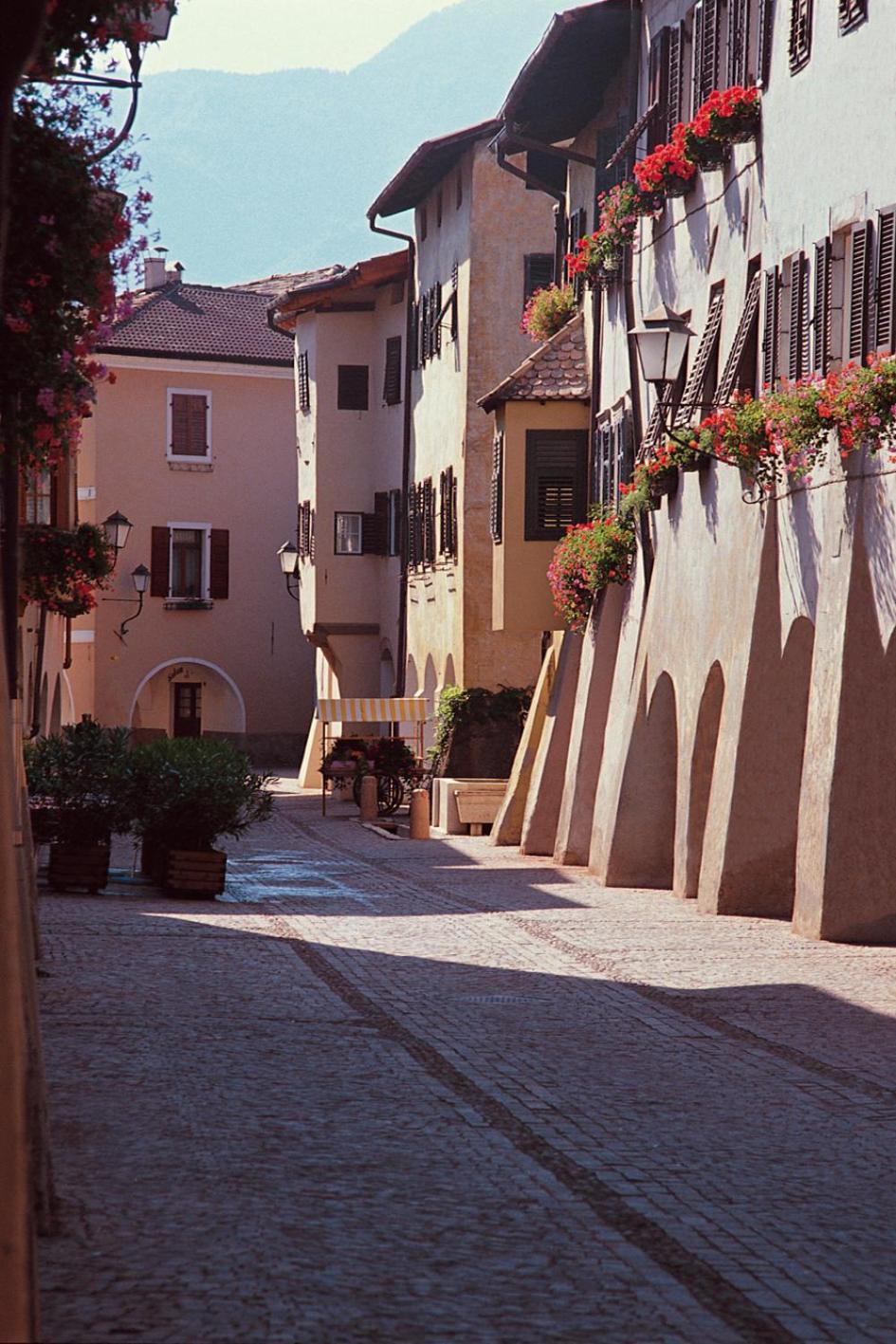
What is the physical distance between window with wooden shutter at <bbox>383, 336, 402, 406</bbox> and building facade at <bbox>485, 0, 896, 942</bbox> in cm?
1740

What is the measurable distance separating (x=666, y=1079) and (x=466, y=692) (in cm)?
2405

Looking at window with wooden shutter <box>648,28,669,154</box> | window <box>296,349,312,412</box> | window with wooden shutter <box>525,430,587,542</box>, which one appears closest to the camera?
window with wooden shutter <box>648,28,669,154</box>

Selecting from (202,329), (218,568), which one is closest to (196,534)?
(218,568)

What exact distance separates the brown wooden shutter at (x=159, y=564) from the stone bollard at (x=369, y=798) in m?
17.9

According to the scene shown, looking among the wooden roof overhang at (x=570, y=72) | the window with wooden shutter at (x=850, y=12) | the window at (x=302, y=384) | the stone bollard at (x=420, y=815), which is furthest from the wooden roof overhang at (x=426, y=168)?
the window with wooden shutter at (x=850, y=12)

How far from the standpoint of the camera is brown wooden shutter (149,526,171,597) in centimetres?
5100

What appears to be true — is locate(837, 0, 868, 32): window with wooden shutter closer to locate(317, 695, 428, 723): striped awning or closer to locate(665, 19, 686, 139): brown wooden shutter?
locate(665, 19, 686, 139): brown wooden shutter

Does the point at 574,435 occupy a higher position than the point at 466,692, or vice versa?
the point at 574,435

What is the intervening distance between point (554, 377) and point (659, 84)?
5623mm

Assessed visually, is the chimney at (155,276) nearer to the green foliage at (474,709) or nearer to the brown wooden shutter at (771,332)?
the green foliage at (474,709)

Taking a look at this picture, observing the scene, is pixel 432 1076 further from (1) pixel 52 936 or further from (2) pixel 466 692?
(2) pixel 466 692

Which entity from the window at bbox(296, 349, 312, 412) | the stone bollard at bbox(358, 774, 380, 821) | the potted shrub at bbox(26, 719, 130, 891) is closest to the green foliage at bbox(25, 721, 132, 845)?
the potted shrub at bbox(26, 719, 130, 891)

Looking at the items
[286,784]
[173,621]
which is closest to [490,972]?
[286,784]

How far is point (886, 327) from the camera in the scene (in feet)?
50.9
